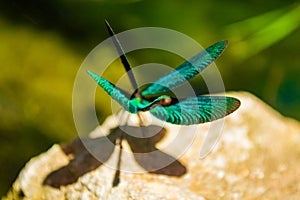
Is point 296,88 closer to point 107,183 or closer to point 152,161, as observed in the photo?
point 152,161

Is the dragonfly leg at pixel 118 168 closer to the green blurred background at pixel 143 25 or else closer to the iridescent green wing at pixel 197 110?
the iridescent green wing at pixel 197 110

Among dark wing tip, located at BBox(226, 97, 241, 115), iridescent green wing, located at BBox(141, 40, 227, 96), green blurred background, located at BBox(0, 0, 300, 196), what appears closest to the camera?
dark wing tip, located at BBox(226, 97, 241, 115)

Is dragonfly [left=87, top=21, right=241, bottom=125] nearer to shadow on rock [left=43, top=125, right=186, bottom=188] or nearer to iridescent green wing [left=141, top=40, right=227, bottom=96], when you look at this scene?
iridescent green wing [left=141, top=40, right=227, bottom=96]

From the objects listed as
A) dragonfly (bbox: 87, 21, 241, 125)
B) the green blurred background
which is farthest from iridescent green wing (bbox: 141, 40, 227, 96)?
the green blurred background

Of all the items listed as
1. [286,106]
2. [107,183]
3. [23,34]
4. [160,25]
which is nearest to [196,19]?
[160,25]

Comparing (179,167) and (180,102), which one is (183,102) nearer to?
(180,102)

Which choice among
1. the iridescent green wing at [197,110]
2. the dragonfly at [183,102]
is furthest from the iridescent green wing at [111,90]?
the iridescent green wing at [197,110]
